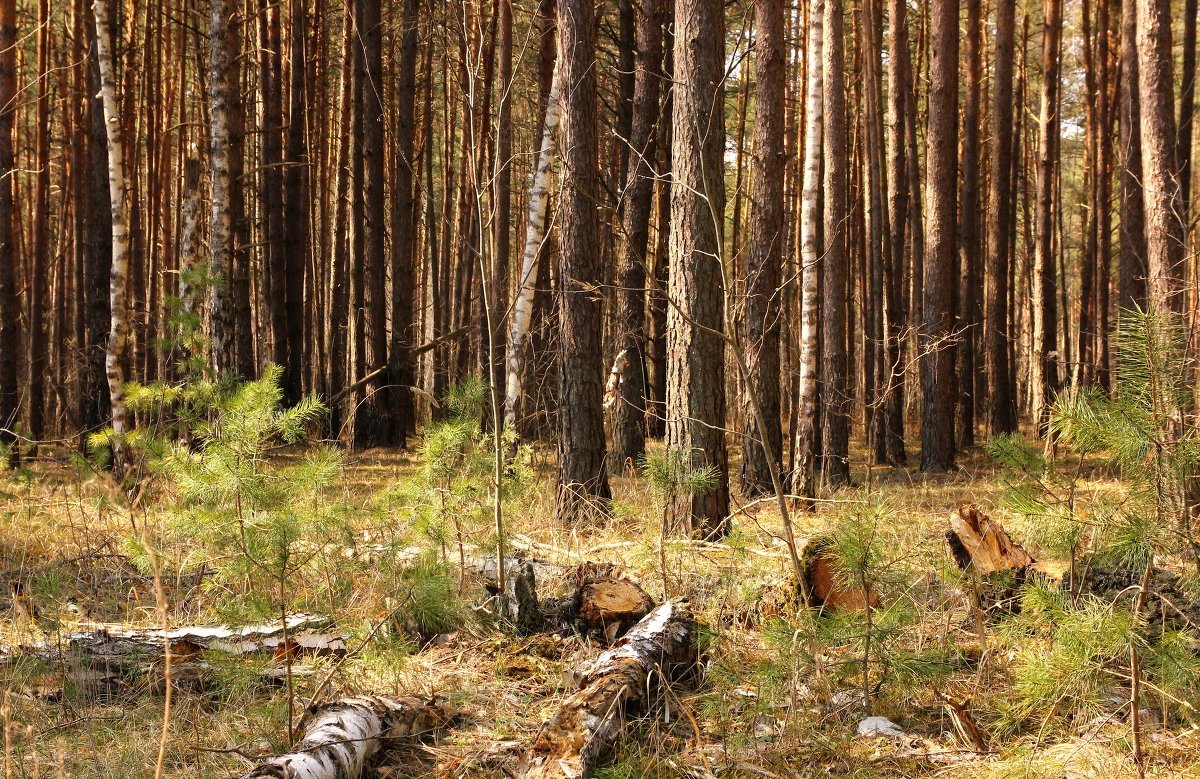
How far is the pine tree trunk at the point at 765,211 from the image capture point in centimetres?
838

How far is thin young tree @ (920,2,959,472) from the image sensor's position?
10766 mm

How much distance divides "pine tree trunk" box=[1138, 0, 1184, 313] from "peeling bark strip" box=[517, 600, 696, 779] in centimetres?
522

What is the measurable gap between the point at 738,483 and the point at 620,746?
6421 millimetres

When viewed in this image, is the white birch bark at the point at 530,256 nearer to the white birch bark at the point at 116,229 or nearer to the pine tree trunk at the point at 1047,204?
the white birch bark at the point at 116,229

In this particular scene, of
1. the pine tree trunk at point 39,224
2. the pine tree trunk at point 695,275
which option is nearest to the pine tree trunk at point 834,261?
the pine tree trunk at point 695,275

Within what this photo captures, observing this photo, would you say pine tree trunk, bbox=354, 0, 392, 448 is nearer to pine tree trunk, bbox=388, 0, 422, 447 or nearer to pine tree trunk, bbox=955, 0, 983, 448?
pine tree trunk, bbox=388, 0, 422, 447

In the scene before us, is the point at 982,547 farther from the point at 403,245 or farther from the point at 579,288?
the point at 403,245

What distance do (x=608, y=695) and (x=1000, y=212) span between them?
467 inches

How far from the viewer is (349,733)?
122 inches

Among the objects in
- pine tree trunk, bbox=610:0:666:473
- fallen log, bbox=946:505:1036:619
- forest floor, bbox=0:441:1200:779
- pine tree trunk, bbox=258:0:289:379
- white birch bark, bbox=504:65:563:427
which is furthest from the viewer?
pine tree trunk, bbox=258:0:289:379

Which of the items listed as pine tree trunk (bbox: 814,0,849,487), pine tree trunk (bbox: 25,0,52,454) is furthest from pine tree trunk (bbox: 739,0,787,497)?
pine tree trunk (bbox: 25,0,52,454)

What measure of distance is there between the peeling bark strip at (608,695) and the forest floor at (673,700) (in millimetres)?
94

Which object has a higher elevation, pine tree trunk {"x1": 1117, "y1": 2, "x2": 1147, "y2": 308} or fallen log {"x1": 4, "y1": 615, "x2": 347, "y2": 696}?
pine tree trunk {"x1": 1117, "y1": 2, "x2": 1147, "y2": 308}

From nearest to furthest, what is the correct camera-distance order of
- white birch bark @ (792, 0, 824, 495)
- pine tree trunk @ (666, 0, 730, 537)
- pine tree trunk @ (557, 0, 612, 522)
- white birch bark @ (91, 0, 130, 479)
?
pine tree trunk @ (666, 0, 730, 537) < pine tree trunk @ (557, 0, 612, 522) < white birch bark @ (91, 0, 130, 479) < white birch bark @ (792, 0, 824, 495)
